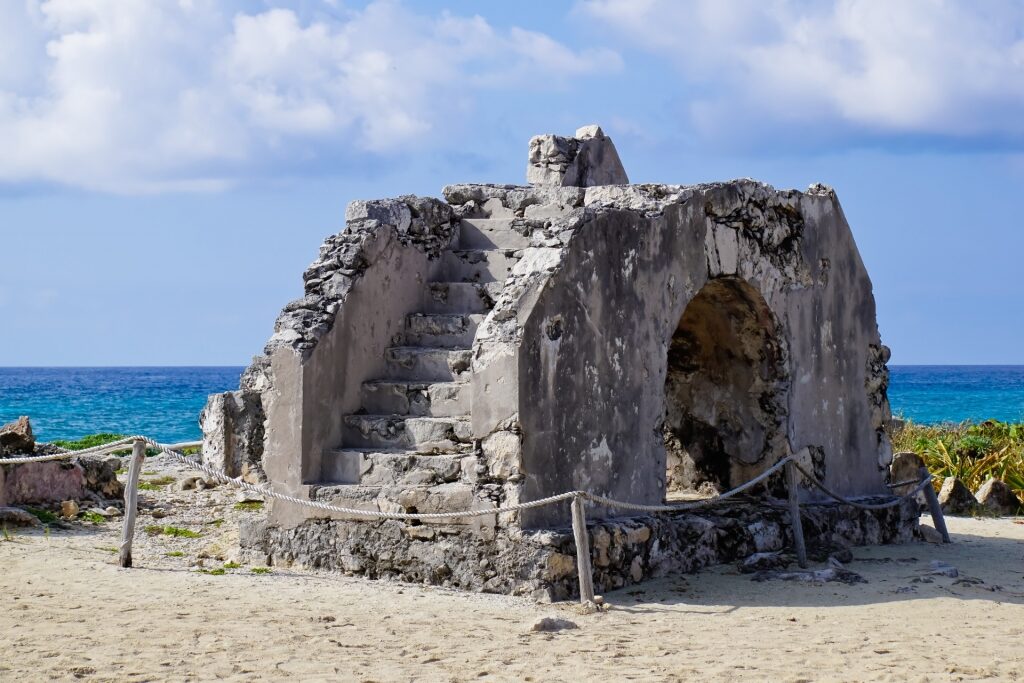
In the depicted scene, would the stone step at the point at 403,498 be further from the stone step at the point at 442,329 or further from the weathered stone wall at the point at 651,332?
the stone step at the point at 442,329

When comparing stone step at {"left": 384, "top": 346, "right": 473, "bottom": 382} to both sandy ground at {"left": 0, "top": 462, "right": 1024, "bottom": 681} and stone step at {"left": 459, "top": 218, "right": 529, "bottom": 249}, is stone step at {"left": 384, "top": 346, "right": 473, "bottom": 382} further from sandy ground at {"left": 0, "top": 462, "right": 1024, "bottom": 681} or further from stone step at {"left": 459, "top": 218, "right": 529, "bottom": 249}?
sandy ground at {"left": 0, "top": 462, "right": 1024, "bottom": 681}

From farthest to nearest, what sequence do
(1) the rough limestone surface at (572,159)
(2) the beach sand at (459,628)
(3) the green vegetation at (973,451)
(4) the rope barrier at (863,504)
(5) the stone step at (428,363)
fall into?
(3) the green vegetation at (973,451), (1) the rough limestone surface at (572,159), (4) the rope barrier at (863,504), (5) the stone step at (428,363), (2) the beach sand at (459,628)

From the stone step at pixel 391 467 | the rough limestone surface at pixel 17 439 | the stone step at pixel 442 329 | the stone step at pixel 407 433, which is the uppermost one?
the stone step at pixel 442 329

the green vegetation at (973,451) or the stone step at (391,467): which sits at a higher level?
the green vegetation at (973,451)

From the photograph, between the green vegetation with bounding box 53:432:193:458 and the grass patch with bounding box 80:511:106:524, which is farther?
the green vegetation with bounding box 53:432:193:458

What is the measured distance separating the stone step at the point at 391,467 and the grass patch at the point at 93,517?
10.1ft

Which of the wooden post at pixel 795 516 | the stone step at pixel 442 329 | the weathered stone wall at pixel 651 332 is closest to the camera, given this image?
the weathered stone wall at pixel 651 332

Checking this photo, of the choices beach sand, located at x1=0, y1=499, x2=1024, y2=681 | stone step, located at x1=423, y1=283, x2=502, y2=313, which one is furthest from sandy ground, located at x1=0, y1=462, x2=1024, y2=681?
stone step, located at x1=423, y1=283, x2=502, y2=313

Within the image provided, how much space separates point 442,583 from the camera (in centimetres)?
750

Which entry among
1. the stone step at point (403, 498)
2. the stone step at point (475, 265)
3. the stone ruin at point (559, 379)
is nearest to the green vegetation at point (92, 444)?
the stone ruin at point (559, 379)

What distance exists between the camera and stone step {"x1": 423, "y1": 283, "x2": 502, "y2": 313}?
878 cm

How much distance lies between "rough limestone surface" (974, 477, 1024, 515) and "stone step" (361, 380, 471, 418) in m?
7.76

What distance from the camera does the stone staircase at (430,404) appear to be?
7688mm

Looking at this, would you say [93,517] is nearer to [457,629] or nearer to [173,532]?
[173,532]
